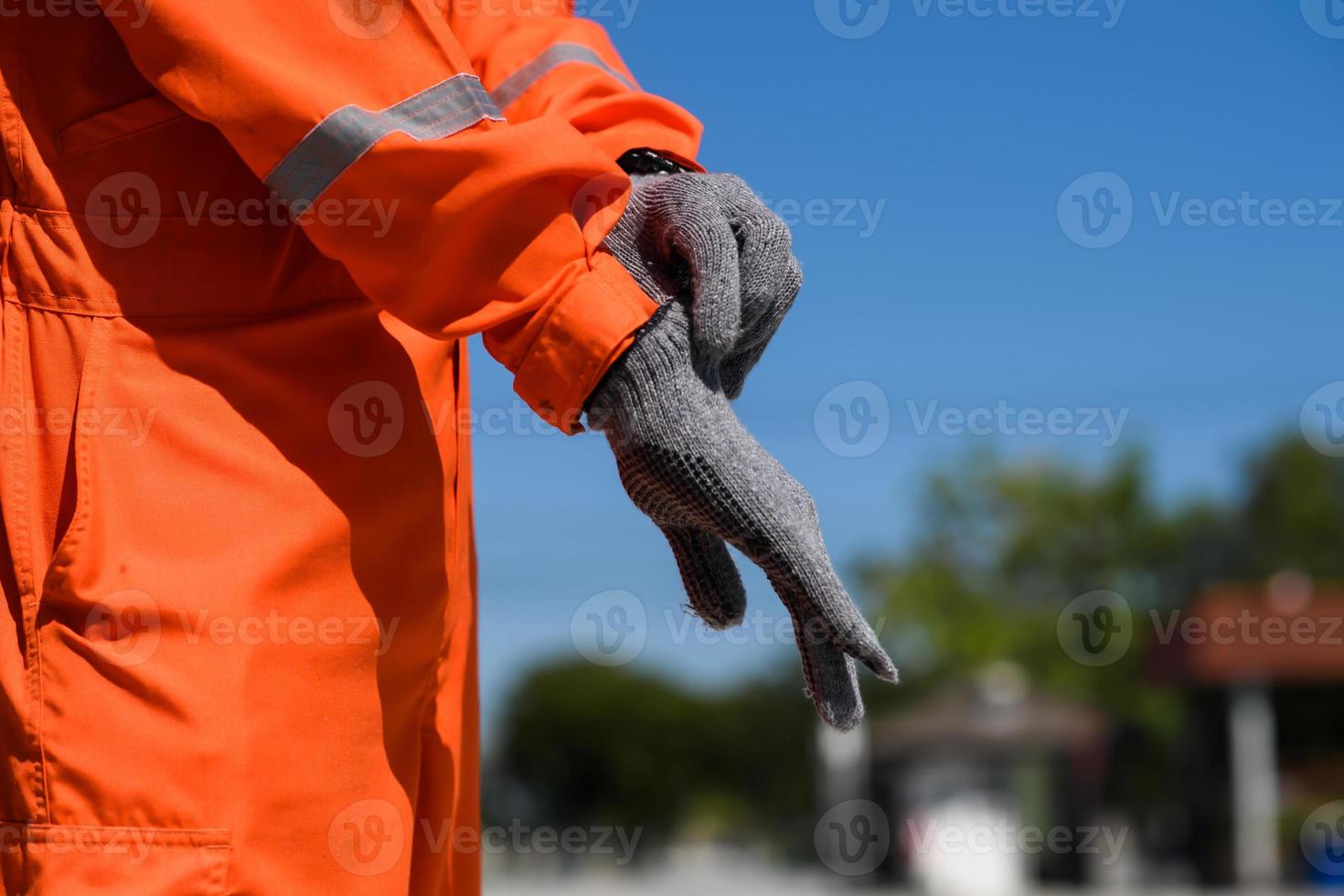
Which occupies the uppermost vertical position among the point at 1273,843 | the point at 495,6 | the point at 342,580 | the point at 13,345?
the point at 495,6

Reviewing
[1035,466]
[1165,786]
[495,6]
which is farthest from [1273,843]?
[495,6]

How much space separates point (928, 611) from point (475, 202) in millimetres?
52668

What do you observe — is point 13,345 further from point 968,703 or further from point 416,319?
point 968,703

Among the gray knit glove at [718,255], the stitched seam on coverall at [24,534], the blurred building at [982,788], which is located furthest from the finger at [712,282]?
the blurred building at [982,788]

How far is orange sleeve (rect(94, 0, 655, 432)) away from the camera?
133 centimetres

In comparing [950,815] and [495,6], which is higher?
[495,6]

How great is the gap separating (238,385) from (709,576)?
0.48 metres

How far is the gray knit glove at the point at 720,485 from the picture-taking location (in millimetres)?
1373

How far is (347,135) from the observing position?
132cm

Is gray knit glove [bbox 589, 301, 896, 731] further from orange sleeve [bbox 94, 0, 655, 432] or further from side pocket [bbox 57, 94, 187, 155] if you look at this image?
side pocket [bbox 57, 94, 187, 155]

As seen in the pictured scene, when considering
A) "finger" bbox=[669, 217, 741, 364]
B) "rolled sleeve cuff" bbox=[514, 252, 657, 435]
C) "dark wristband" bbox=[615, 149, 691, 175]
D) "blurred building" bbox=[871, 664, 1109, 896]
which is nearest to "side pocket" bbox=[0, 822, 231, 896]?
"rolled sleeve cuff" bbox=[514, 252, 657, 435]

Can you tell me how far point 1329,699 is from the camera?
139ft

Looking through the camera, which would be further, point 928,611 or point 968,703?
point 928,611

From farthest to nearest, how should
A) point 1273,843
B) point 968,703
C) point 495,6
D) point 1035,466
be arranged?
point 1035,466, point 968,703, point 1273,843, point 495,6
